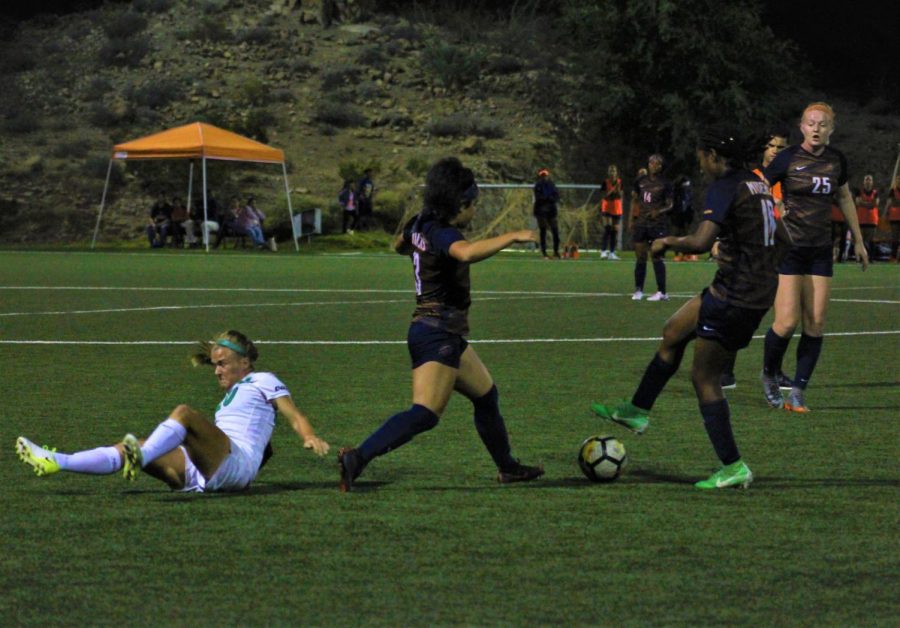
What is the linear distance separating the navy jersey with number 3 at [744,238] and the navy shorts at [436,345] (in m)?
1.32

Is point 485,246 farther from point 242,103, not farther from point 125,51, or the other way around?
point 125,51

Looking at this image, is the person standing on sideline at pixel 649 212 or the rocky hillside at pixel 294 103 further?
the rocky hillside at pixel 294 103

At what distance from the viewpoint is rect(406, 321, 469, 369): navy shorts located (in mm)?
7402

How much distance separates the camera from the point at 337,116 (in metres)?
65.8

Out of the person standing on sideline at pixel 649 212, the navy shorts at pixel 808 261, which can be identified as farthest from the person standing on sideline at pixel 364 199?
the navy shorts at pixel 808 261

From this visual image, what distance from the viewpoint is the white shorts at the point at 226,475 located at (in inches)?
288

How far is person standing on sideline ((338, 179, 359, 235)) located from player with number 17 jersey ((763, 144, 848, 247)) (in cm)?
3634

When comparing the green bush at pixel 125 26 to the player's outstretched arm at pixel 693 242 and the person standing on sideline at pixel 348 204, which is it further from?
the player's outstretched arm at pixel 693 242

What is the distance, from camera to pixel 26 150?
6303 centimetres

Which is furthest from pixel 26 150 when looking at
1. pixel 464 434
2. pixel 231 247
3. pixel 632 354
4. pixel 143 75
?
pixel 464 434

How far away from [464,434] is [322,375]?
11.2ft

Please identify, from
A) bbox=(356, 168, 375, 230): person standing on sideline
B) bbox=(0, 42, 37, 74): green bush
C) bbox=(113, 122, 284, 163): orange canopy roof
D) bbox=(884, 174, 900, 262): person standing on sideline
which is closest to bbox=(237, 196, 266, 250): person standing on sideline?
bbox=(356, 168, 375, 230): person standing on sideline

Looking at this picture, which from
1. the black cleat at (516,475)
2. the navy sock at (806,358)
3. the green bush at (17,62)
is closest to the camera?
the black cleat at (516,475)

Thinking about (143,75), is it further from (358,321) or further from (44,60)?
(358,321)
